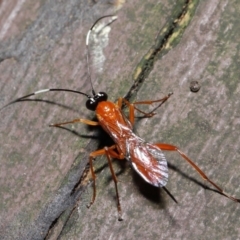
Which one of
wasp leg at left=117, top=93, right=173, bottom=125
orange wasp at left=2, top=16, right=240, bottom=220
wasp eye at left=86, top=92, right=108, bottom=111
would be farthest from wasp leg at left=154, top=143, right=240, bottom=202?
wasp eye at left=86, top=92, right=108, bottom=111

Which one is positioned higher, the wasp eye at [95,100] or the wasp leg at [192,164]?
the wasp eye at [95,100]

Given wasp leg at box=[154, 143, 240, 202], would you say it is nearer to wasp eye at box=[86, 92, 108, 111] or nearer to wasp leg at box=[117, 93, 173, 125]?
wasp leg at box=[117, 93, 173, 125]

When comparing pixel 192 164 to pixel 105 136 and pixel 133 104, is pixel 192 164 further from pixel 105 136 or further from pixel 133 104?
pixel 105 136

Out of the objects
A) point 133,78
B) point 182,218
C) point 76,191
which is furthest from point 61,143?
point 182,218

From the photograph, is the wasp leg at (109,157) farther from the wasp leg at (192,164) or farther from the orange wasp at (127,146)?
the wasp leg at (192,164)

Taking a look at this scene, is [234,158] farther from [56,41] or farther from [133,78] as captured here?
[56,41]

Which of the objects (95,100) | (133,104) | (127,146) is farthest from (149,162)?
(95,100)

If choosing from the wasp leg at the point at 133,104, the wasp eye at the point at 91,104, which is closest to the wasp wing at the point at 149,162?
the wasp leg at the point at 133,104
